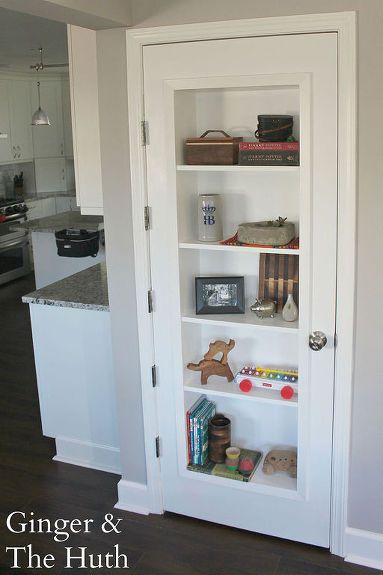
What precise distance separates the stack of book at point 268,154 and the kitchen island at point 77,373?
1.13 meters

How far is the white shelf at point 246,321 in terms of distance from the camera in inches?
104

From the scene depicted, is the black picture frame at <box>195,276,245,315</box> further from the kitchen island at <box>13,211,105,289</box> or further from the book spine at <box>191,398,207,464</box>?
the kitchen island at <box>13,211,105,289</box>

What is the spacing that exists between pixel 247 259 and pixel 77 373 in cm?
118

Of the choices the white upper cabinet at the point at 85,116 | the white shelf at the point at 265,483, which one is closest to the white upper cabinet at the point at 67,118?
the white upper cabinet at the point at 85,116

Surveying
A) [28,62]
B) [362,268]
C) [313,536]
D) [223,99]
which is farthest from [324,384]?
[28,62]

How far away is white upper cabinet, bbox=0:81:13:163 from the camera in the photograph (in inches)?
300

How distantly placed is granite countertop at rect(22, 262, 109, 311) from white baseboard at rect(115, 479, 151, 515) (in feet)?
2.82

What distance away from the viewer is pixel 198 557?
9.16ft

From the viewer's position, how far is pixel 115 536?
2938 millimetres

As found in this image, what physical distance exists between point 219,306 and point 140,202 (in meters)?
0.56

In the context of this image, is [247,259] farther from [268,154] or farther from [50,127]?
[50,127]

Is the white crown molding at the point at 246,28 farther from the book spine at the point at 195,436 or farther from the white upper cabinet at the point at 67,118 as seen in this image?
the white upper cabinet at the point at 67,118

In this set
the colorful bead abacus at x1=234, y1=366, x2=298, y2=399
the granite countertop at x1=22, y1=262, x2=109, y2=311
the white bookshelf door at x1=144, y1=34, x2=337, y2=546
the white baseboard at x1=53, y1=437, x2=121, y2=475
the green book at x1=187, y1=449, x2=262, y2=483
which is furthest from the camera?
the white baseboard at x1=53, y1=437, x2=121, y2=475

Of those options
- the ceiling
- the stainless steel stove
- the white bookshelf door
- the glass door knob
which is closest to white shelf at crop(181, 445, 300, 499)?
the white bookshelf door
